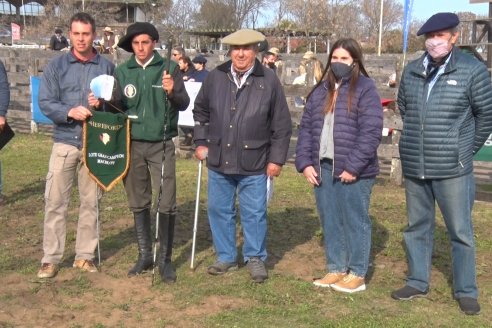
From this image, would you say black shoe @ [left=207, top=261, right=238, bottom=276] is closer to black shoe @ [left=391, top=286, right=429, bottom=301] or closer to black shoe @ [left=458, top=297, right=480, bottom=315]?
black shoe @ [left=391, top=286, right=429, bottom=301]

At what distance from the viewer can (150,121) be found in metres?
5.72

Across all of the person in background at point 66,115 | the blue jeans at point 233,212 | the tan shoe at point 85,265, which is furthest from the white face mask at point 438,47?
the tan shoe at point 85,265

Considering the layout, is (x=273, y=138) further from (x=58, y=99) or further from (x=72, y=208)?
(x=72, y=208)

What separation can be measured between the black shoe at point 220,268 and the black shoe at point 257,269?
15cm

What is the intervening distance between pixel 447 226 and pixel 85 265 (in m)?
3.08

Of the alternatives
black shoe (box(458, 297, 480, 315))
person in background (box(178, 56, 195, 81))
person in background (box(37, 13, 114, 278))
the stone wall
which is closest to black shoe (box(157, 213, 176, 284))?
person in background (box(37, 13, 114, 278))

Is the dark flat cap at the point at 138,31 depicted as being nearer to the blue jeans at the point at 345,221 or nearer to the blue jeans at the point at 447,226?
the blue jeans at the point at 345,221

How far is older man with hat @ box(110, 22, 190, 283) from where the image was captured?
222 inches

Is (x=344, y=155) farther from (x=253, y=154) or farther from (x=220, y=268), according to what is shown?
(x=220, y=268)

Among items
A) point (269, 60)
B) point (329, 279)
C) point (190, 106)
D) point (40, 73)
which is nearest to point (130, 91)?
point (329, 279)

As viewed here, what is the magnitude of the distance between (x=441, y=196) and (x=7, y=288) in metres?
3.52

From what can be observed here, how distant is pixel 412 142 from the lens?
5.18m

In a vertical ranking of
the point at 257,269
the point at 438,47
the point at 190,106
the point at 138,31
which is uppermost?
the point at 138,31

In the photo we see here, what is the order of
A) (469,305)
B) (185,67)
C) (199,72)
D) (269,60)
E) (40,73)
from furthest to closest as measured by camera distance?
(40,73)
(269,60)
(185,67)
(199,72)
(469,305)
